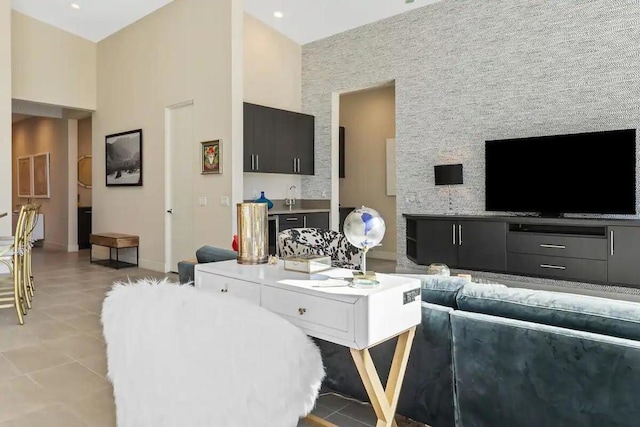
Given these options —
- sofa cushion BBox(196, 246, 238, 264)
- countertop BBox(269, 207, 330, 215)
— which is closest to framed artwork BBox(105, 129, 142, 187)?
countertop BBox(269, 207, 330, 215)

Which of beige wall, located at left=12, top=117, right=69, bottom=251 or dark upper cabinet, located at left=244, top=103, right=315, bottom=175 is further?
beige wall, located at left=12, top=117, right=69, bottom=251

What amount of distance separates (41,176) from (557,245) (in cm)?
988

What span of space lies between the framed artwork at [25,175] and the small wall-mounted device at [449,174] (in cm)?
910

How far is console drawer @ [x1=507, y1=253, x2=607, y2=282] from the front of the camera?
4422 mm

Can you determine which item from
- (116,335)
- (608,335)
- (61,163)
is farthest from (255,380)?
(61,163)

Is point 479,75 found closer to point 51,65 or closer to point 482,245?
point 482,245

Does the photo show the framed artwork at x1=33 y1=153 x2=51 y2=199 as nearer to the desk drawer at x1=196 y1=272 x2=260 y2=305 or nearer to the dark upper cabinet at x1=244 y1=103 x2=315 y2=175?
the dark upper cabinet at x1=244 y1=103 x2=315 y2=175

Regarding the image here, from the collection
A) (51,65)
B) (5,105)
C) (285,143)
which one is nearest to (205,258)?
(285,143)

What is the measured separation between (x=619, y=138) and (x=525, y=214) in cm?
→ 117

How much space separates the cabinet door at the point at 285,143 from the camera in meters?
6.59

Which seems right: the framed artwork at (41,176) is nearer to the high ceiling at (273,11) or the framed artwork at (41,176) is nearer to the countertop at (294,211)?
the high ceiling at (273,11)

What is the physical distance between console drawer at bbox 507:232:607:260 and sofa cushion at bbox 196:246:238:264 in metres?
3.36

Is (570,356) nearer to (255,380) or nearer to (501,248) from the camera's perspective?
(255,380)

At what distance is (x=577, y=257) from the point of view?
14.9 feet
